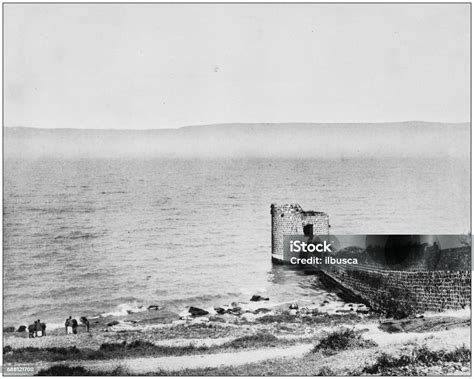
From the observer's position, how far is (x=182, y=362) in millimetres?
11492

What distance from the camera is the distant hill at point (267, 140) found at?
1174 cm

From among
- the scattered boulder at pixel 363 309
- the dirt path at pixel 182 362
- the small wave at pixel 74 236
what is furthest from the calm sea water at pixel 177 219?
the dirt path at pixel 182 362

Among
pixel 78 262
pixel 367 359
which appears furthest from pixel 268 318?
pixel 78 262

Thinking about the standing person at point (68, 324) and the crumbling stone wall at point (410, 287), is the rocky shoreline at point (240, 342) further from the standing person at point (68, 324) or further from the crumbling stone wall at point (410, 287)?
the crumbling stone wall at point (410, 287)

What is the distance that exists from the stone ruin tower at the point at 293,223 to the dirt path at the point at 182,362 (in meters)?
1.46

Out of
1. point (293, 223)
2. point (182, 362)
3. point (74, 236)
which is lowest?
point (182, 362)

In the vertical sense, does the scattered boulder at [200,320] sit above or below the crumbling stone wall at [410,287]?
below

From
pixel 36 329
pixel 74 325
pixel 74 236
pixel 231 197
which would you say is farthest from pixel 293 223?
pixel 36 329

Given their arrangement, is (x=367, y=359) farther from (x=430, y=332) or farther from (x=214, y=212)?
(x=214, y=212)

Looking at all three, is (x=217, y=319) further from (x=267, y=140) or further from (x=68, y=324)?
(x=267, y=140)

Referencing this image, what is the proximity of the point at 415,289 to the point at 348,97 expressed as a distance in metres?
3.19

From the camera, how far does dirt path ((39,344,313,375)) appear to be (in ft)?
37.7

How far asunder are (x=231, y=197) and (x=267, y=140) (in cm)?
105

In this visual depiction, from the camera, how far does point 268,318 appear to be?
11.7 m
